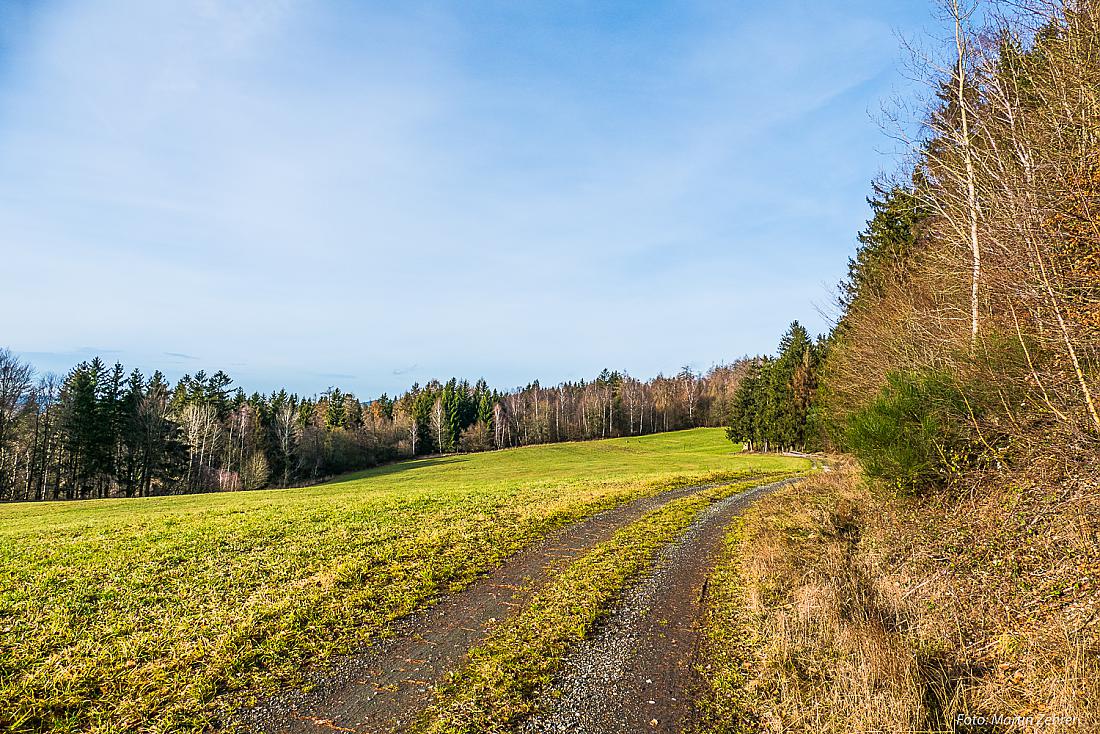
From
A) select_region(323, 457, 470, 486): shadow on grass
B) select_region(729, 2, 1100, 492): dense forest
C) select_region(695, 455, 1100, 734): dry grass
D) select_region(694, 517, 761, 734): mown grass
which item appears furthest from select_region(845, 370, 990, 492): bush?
select_region(323, 457, 470, 486): shadow on grass

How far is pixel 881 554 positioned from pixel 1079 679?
413 cm

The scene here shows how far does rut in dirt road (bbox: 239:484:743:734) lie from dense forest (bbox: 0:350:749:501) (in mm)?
50026

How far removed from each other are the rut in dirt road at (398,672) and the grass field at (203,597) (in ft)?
1.15

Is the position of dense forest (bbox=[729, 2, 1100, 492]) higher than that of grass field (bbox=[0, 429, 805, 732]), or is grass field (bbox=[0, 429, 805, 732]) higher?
dense forest (bbox=[729, 2, 1100, 492])

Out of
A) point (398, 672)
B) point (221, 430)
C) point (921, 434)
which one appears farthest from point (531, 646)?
point (221, 430)

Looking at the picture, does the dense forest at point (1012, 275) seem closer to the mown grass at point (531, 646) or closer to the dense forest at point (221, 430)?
the mown grass at point (531, 646)

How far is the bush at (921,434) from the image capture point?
803 centimetres

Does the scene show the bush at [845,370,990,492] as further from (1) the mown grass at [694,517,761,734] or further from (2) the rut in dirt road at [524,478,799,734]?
(2) the rut in dirt road at [524,478,799,734]

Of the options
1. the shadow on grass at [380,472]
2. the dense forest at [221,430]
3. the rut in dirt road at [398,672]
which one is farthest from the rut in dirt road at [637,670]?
the dense forest at [221,430]

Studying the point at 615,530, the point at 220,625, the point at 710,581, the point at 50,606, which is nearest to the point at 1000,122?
the point at 710,581

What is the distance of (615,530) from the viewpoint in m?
11.5

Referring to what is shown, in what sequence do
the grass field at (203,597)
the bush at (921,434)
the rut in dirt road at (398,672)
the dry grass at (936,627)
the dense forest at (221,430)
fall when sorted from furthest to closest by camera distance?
1. the dense forest at (221,430)
2. the bush at (921,434)
3. the grass field at (203,597)
4. the rut in dirt road at (398,672)
5. the dry grass at (936,627)

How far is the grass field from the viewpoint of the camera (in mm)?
4535

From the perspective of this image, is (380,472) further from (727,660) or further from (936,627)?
(936,627)
